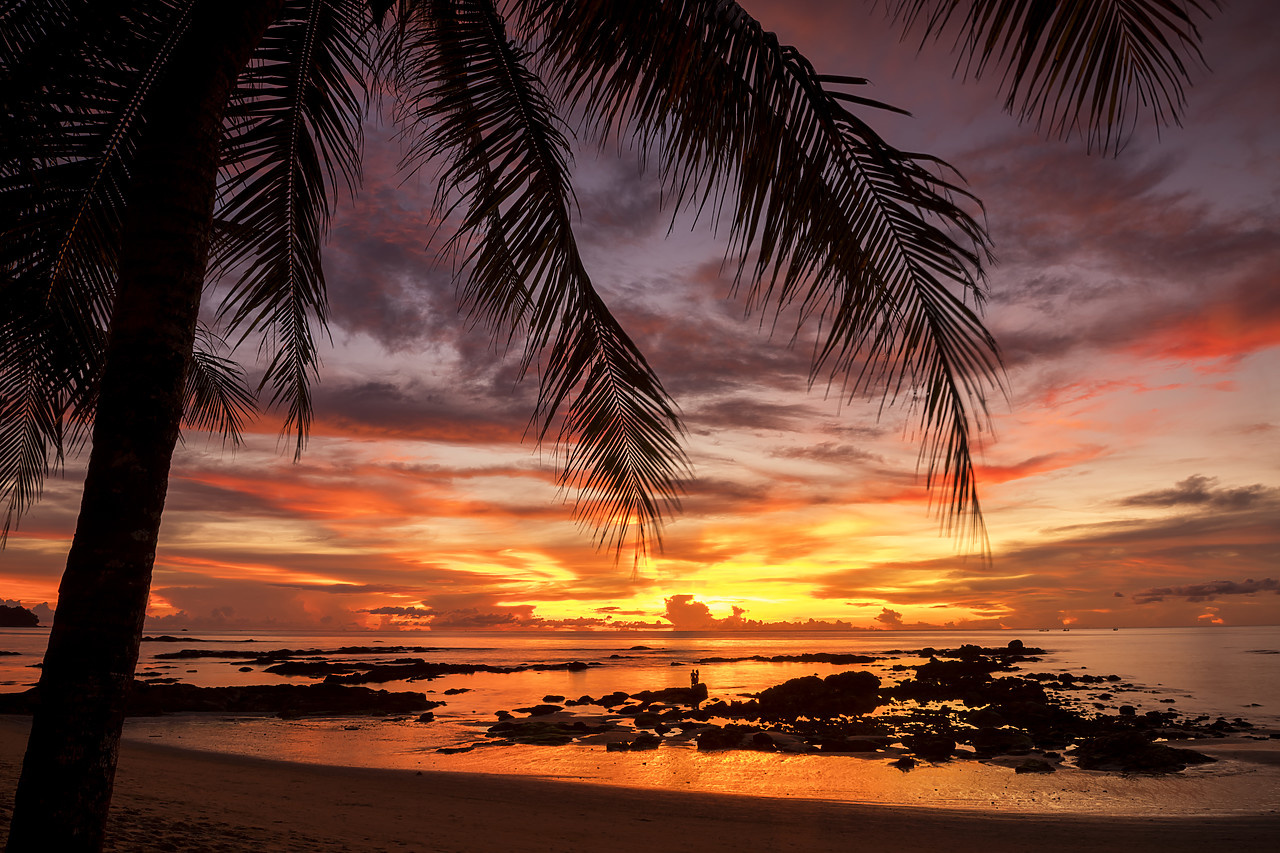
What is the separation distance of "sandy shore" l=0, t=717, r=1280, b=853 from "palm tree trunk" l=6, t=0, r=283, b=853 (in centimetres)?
332

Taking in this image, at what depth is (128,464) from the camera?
3145mm

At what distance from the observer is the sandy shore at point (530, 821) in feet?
22.9

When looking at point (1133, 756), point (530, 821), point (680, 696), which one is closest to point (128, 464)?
point (530, 821)

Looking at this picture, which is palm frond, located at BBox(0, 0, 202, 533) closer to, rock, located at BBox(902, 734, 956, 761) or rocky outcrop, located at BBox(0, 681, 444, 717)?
rock, located at BBox(902, 734, 956, 761)

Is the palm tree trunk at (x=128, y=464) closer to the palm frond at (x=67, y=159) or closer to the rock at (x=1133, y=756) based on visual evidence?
the palm frond at (x=67, y=159)

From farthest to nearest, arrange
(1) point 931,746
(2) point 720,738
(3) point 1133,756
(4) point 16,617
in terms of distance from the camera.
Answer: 1. (4) point 16,617
2. (2) point 720,738
3. (1) point 931,746
4. (3) point 1133,756

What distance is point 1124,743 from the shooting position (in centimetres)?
1566

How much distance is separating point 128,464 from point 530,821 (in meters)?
7.58

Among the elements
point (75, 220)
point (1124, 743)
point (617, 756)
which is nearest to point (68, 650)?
point (75, 220)

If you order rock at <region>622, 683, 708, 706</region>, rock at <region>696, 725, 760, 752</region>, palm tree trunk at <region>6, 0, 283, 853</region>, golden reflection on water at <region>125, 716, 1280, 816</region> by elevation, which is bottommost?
golden reflection on water at <region>125, 716, 1280, 816</region>

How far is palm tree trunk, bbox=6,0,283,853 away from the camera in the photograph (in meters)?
2.98

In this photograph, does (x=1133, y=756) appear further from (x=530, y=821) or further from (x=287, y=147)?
(x=287, y=147)

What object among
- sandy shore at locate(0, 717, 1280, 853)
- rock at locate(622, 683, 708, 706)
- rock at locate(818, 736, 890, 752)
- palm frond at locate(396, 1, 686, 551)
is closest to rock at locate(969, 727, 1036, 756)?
rock at locate(818, 736, 890, 752)

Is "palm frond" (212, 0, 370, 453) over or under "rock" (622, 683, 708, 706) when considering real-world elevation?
over
